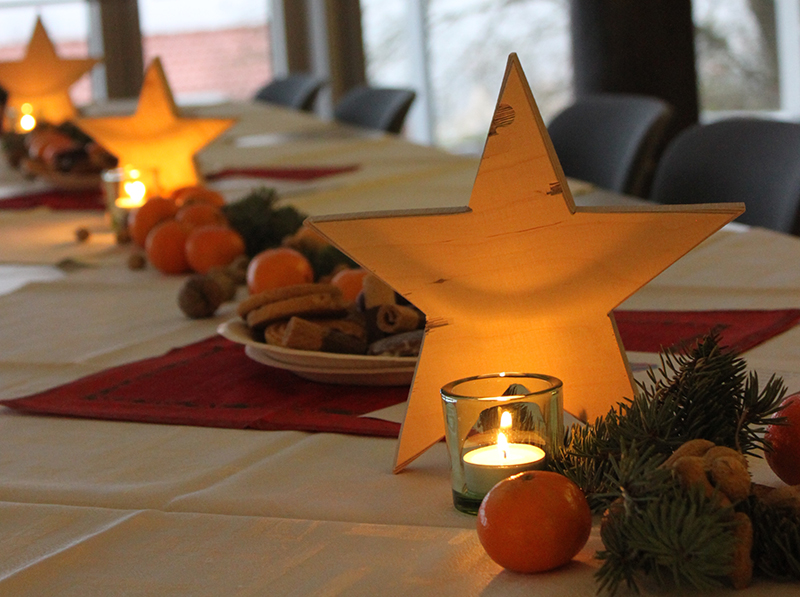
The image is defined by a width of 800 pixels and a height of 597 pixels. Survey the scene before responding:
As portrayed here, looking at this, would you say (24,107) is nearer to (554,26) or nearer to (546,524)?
(546,524)

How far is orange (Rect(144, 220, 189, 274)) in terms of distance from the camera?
150 cm

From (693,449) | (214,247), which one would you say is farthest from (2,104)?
(693,449)

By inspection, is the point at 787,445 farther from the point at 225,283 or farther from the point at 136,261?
the point at 136,261

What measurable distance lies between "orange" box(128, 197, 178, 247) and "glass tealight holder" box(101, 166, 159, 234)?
18 cm

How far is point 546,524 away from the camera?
1.62ft

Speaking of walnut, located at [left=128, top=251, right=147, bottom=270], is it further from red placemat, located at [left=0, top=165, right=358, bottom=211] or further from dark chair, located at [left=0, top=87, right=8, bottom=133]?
dark chair, located at [left=0, top=87, right=8, bottom=133]

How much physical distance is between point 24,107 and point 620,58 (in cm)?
189

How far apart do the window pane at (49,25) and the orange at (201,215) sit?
179 inches

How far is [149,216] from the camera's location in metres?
1.62

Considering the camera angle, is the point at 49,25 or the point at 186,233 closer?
the point at 186,233

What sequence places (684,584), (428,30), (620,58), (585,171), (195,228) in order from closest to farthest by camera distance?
(684,584) < (195,228) < (585,171) < (620,58) < (428,30)

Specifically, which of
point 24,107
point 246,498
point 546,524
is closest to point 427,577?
point 546,524

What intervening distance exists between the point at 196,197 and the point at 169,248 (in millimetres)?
191

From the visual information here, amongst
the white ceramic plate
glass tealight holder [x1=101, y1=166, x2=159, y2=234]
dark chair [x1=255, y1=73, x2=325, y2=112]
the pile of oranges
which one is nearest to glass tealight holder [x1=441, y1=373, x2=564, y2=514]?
the white ceramic plate
